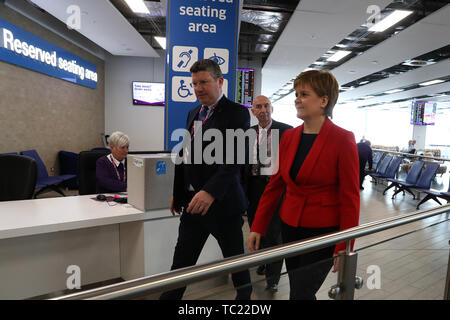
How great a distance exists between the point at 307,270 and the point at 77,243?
1906 mm

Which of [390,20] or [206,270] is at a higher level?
[390,20]

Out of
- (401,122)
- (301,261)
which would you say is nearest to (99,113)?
(301,261)

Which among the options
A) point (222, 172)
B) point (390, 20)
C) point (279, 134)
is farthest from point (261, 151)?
point (390, 20)

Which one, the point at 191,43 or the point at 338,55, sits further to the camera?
the point at 338,55

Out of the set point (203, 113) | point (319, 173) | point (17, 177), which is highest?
point (203, 113)

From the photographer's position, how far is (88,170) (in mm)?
3203

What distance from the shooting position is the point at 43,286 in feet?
7.28

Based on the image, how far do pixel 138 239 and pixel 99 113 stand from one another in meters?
6.92

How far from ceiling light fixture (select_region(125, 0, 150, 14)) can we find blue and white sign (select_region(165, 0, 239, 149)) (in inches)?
131

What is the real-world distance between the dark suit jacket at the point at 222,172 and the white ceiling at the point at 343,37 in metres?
3.83

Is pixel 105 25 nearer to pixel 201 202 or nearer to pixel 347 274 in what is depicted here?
pixel 201 202
